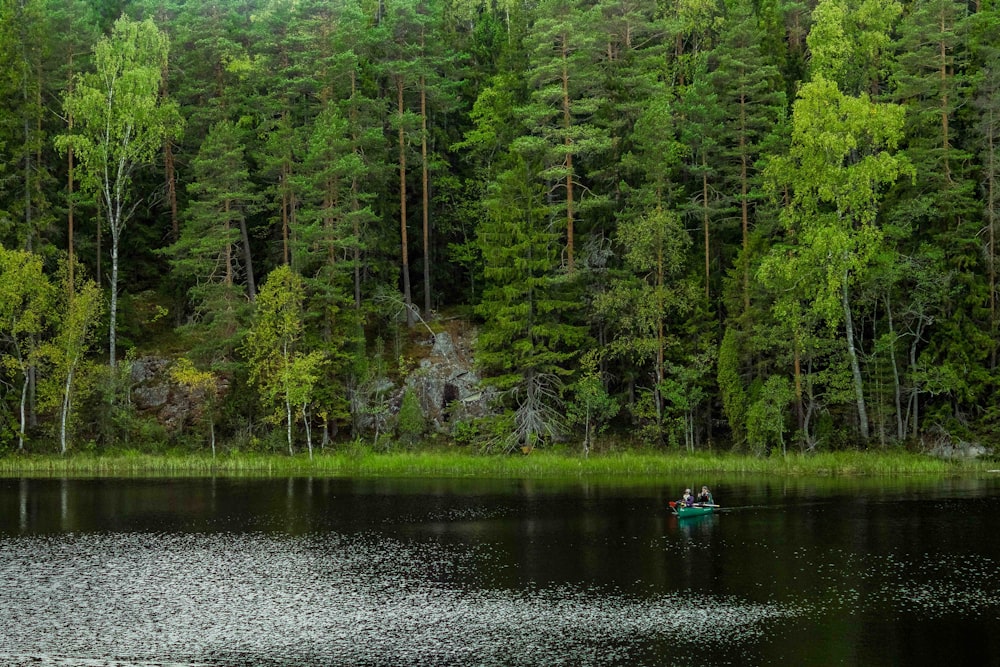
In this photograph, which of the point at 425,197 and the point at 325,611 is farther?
the point at 425,197

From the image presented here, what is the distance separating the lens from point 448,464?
60.8 meters

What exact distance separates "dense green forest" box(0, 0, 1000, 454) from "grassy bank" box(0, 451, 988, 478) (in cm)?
214

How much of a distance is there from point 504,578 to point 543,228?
37105 mm

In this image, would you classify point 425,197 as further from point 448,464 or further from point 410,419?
point 448,464

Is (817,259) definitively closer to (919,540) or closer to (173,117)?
(919,540)

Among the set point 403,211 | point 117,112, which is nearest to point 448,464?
point 403,211

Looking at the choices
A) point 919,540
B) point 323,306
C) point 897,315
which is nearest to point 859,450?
point 897,315

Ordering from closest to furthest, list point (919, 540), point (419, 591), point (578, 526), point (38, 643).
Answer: point (38, 643) → point (419, 591) → point (919, 540) → point (578, 526)

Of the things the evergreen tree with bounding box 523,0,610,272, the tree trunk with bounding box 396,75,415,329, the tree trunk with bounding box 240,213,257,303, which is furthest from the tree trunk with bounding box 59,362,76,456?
the evergreen tree with bounding box 523,0,610,272

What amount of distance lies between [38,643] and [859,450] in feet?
157

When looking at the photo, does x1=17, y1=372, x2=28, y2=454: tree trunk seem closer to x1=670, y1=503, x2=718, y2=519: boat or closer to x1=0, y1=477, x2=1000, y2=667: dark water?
x1=0, y1=477, x2=1000, y2=667: dark water

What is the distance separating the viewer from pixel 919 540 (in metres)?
35.9

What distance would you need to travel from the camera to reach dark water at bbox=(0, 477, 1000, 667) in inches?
947

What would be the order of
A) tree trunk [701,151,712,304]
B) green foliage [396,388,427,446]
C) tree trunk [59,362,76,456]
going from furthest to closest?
tree trunk [701,151,712,304], green foliage [396,388,427,446], tree trunk [59,362,76,456]
